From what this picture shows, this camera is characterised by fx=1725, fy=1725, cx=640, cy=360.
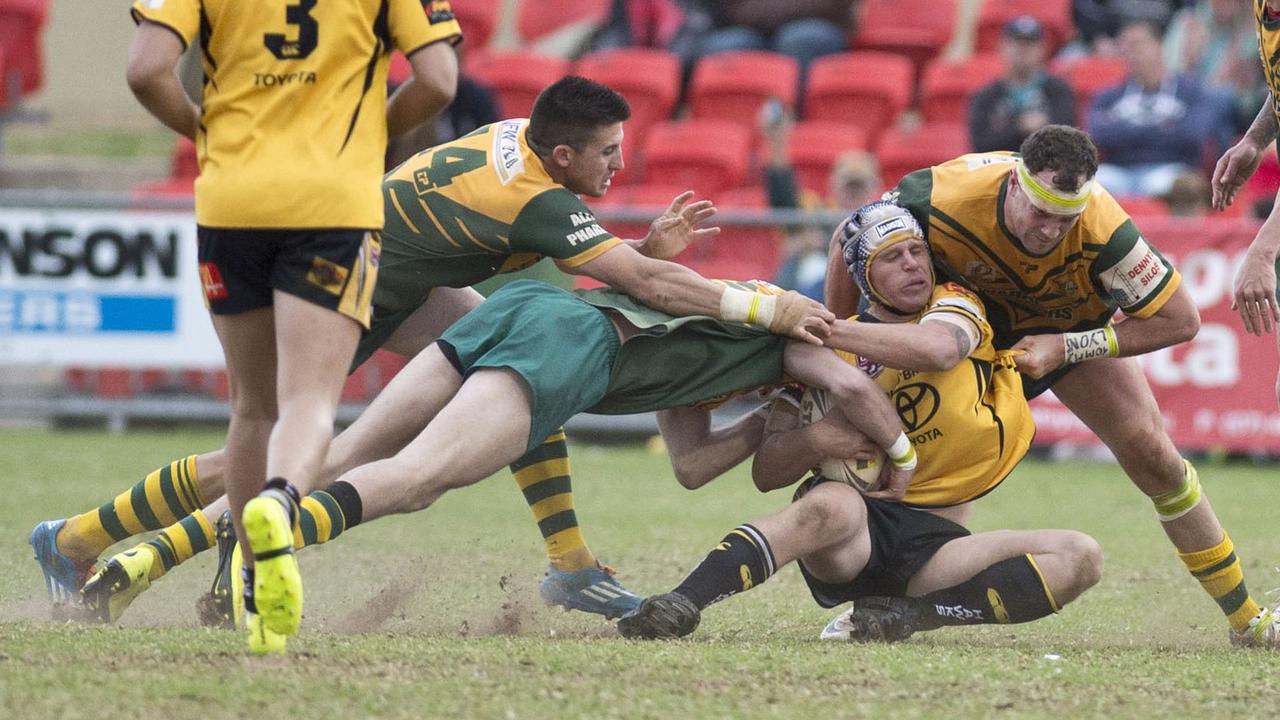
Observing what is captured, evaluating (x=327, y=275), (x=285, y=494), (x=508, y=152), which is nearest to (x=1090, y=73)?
(x=508, y=152)

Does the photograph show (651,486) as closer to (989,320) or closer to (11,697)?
(989,320)

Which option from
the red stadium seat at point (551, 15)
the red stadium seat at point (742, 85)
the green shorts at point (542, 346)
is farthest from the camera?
the red stadium seat at point (551, 15)

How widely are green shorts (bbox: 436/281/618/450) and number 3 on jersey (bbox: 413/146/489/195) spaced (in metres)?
0.53

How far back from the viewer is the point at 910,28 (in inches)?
627

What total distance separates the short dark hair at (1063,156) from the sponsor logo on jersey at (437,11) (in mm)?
1837

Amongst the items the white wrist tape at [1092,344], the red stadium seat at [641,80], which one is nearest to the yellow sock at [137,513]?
the white wrist tape at [1092,344]

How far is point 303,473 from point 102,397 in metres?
8.21

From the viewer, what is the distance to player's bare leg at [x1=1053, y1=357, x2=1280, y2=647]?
5727 millimetres

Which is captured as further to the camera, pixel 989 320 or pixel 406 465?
pixel 989 320

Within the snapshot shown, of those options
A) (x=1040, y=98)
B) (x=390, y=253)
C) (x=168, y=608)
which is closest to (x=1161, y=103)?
(x=1040, y=98)

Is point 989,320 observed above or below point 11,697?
above

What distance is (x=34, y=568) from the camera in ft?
20.9

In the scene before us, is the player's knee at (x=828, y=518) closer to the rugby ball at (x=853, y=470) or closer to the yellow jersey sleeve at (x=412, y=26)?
the rugby ball at (x=853, y=470)

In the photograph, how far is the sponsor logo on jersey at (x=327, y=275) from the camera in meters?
4.44
